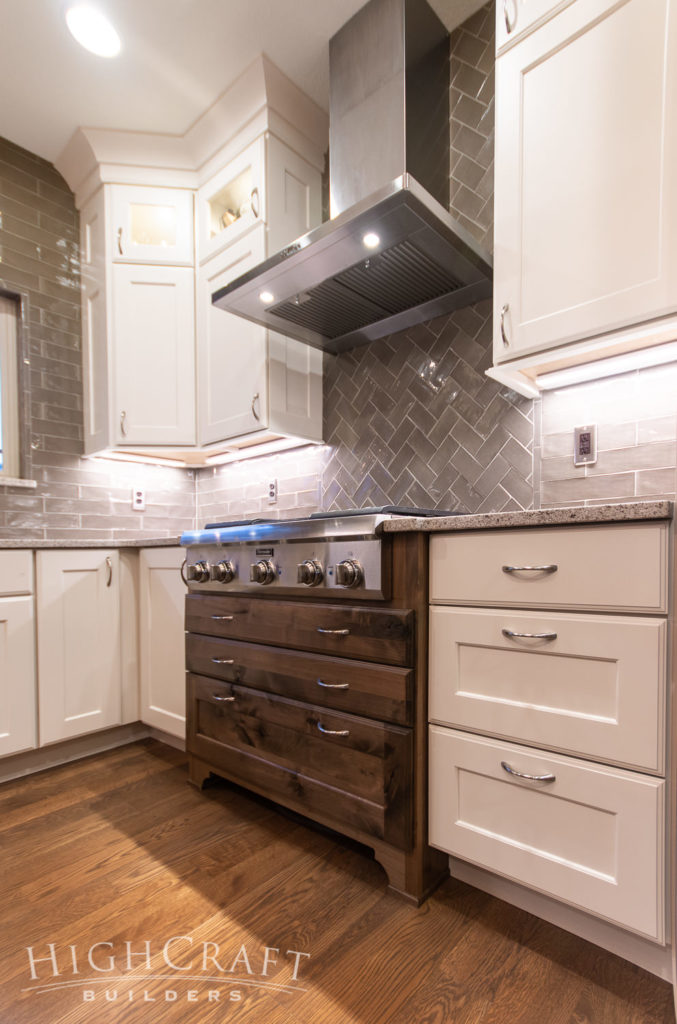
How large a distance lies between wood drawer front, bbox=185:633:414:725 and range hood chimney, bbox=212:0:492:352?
3.96 feet

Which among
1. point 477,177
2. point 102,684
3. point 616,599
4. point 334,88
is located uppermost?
point 334,88

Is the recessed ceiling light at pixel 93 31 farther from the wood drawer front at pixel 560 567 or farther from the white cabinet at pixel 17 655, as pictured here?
the wood drawer front at pixel 560 567

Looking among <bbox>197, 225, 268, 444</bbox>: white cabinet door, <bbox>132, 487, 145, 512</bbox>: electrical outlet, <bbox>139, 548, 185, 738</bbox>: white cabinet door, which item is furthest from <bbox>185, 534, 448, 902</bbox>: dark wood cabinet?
<bbox>132, 487, 145, 512</bbox>: electrical outlet

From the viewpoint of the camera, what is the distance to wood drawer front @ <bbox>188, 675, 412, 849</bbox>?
1.15m

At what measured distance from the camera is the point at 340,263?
5.16 ft

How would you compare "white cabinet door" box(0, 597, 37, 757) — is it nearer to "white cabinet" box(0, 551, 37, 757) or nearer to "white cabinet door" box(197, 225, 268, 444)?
"white cabinet" box(0, 551, 37, 757)

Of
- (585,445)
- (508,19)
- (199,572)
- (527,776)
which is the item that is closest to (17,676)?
(199,572)

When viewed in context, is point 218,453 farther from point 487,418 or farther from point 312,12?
point 312,12

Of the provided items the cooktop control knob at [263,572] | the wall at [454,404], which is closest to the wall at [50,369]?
the wall at [454,404]

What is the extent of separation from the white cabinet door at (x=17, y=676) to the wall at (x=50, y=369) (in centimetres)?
54

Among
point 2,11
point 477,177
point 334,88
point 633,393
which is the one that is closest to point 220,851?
point 633,393

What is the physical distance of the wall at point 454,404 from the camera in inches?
64.7

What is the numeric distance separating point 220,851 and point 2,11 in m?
2.88

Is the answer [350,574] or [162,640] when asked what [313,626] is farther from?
[162,640]
